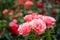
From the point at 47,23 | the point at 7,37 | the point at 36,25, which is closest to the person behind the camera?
the point at 36,25

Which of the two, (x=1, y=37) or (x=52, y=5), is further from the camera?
(x=52, y=5)

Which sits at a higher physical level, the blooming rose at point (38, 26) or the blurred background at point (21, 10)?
the blooming rose at point (38, 26)

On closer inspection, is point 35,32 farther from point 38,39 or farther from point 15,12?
point 15,12

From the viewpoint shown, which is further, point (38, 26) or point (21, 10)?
point (21, 10)

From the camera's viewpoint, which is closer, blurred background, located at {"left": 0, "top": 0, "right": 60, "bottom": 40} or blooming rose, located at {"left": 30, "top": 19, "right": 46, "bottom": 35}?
blooming rose, located at {"left": 30, "top": 19, "right": 46, "bottom": 35}

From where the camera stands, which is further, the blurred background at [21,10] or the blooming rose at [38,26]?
the blurred background at [21,10]

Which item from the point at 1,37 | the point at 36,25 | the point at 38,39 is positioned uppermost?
the point at 36,25

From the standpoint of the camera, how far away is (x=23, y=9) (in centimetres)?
397

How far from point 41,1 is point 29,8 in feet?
1.30

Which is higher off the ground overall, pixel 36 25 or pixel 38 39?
pixel 36 25

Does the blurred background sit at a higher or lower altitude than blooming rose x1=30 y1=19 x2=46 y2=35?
lower

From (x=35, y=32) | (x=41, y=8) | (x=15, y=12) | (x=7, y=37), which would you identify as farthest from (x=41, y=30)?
(x=41, y=8)

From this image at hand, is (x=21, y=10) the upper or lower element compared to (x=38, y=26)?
lower

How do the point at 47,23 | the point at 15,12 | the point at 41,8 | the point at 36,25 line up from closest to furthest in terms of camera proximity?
the point at 36,25
the point at 47,23
the point at 15,12
the point at 41,8
